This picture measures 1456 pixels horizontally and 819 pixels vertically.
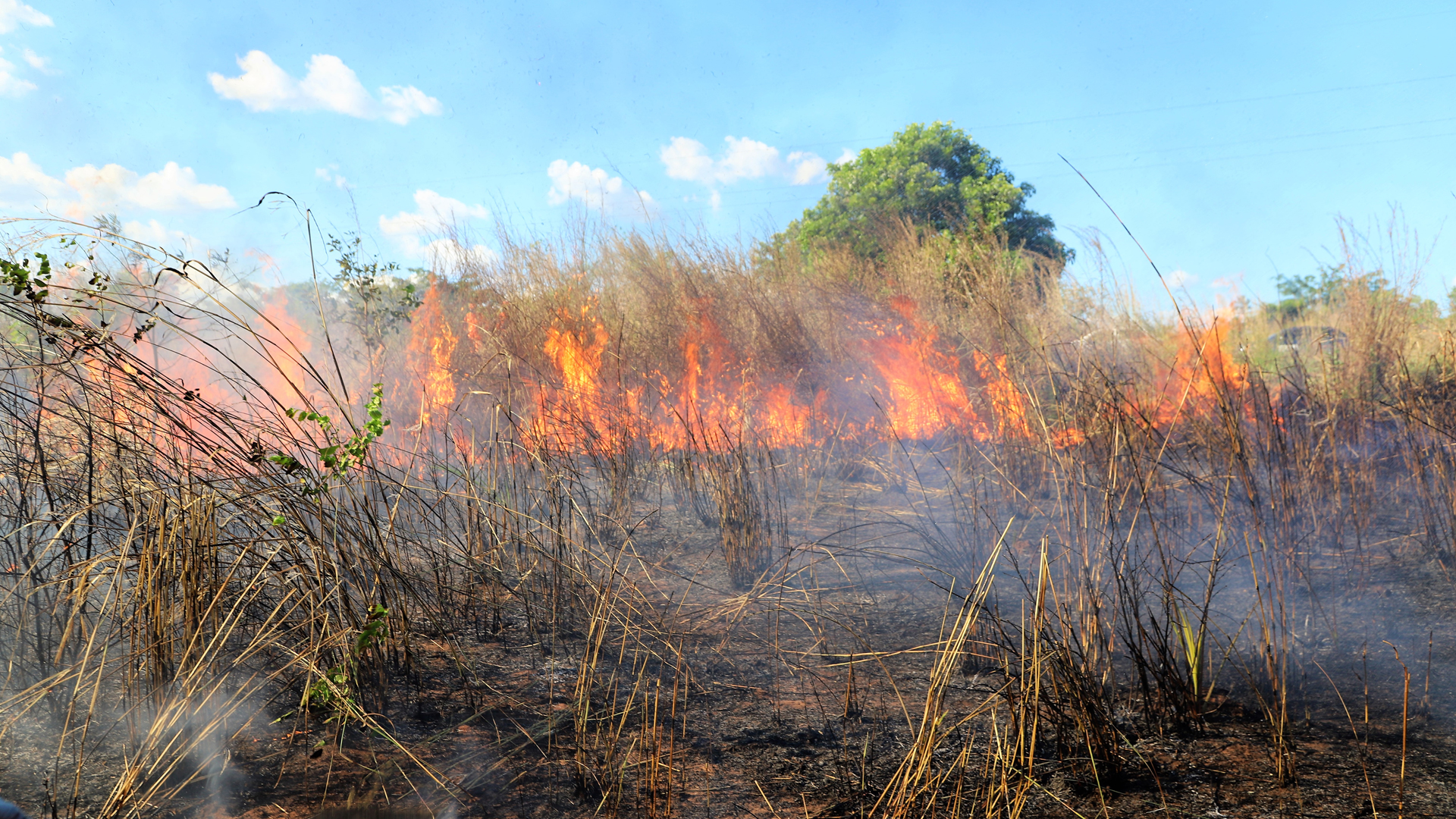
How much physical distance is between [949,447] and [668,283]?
3.05 m

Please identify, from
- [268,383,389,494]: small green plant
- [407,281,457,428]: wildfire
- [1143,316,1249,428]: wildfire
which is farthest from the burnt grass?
[407,281,457,428]: wildfire

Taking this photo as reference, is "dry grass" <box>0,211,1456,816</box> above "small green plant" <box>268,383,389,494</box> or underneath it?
underneath

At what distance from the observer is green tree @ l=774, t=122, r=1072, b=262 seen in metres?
15.1

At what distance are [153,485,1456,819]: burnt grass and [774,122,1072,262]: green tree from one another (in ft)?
40.3

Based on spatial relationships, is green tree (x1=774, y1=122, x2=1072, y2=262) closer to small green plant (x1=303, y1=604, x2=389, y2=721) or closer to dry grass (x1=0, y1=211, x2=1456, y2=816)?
dry grass (x1=0, y1=211, x2=1456, y2=816)

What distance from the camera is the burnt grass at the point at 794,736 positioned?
1893 mm

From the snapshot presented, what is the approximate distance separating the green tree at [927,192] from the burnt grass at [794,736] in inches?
484

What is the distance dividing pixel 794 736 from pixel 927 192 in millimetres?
14327

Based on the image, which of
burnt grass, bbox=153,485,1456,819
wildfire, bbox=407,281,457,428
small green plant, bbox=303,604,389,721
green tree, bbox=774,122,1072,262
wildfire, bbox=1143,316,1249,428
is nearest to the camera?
burnt grass, bbox=153,485,1456,819

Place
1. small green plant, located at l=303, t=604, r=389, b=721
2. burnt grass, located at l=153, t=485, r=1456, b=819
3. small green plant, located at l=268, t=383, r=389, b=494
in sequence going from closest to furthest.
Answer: burnt grass, located at l=153, t=485, r=1456, b=819
small green plant, located at l=303, t=604, r=389, b=721
small green plant, located at l=268, t=383, r=389, b=494

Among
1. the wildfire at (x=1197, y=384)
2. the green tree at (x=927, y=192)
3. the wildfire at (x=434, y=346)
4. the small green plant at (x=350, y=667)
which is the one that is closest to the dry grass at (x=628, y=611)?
the small green plant at (x=350, y=667)

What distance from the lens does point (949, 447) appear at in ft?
18.5

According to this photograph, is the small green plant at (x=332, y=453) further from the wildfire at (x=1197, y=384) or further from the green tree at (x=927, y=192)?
the green tree at (x=927, y=192)

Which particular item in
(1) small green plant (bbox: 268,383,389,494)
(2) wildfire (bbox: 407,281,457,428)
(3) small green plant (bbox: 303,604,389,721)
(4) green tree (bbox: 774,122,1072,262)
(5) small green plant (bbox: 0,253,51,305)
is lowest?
(3) small green plant (bbox: 303,604,389,721)
